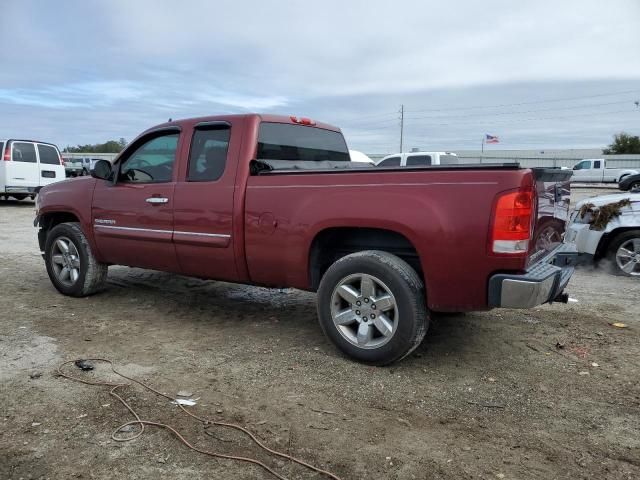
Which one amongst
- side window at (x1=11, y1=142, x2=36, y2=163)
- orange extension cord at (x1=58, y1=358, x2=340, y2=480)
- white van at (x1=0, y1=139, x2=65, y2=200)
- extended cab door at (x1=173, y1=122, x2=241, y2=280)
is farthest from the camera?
side window at (x1=11, y1=142, x2=36, y2=163)

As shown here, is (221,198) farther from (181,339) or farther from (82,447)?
(82,447)

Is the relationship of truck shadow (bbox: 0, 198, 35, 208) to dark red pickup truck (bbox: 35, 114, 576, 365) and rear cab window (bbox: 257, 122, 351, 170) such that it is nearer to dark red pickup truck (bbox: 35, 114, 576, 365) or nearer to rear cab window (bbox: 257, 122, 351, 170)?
dark red pickup truck (bbox: 35, 114, 576, 365)

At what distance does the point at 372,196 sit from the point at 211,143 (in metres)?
1.80

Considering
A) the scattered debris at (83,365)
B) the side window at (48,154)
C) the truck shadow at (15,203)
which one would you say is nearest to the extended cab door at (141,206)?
the scattered debris at (83,365)

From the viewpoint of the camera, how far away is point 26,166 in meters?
16.5

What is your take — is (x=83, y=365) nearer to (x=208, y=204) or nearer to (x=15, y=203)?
(x=208, y=204)

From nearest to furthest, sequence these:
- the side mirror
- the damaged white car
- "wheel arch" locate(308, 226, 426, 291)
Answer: "wheel arch" locate(308, 226, 426, 291) → the side mirror → the damaged white car

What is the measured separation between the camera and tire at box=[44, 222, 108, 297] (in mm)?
5812

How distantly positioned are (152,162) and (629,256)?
19.4 ft

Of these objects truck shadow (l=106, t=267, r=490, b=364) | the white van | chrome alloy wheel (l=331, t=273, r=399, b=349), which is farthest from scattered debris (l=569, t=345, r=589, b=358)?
the white van

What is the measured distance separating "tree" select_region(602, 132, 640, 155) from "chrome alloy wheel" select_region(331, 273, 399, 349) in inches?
2791

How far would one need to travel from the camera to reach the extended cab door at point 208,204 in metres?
4.59

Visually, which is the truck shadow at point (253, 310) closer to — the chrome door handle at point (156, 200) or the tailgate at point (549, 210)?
the tailgate at point (549, 210)

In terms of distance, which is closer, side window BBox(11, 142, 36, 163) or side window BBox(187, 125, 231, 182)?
side window BBox(187, 125, 231, 182)
